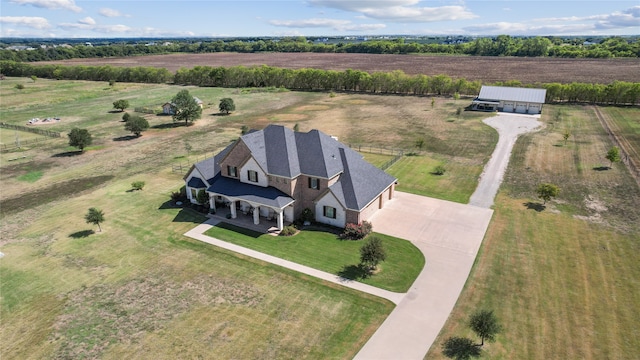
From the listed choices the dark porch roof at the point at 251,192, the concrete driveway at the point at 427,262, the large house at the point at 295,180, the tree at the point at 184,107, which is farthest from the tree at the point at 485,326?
the tree at the point at 184,107

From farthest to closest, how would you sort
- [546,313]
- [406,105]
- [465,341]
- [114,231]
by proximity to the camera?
1. [406,105]
2. [114,231]
3. [546,313]
4. [465,341]

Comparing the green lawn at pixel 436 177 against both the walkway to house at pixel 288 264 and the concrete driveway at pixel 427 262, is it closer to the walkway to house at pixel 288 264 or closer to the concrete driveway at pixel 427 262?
the concrete driveway at pixel 427 262

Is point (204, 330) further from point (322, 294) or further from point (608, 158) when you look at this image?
point (608, 158)

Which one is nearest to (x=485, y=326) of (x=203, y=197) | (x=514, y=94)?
(x=203, y=197)

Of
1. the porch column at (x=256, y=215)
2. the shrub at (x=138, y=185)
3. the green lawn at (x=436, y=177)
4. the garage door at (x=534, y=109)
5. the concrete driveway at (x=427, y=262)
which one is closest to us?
the concrete driveway at (x=427, y=262)

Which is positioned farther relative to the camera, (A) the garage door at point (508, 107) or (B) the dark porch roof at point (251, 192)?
(A) the garage door at point (508, 107)

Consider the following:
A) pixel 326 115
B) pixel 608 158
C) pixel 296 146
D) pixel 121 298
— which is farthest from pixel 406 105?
pixel 121 298
